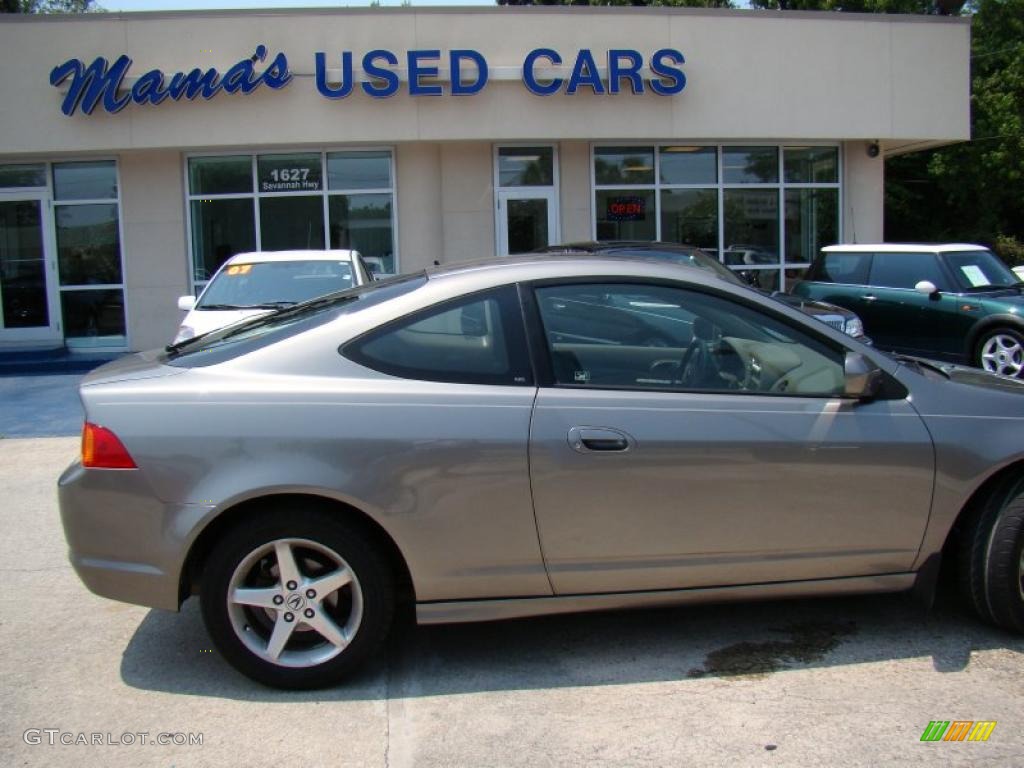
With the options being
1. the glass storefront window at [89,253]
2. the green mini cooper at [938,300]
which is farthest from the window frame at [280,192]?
the green mini cooper at [938,300]

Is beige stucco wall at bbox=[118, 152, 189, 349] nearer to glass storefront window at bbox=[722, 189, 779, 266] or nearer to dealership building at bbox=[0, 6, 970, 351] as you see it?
dealership building at bbox=[0, 6, 970, 351]

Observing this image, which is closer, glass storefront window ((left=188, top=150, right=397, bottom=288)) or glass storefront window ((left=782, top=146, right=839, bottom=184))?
glass storefront window ((left=188, top=150, right=397, bottom=288))

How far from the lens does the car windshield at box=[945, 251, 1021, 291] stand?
421 inches

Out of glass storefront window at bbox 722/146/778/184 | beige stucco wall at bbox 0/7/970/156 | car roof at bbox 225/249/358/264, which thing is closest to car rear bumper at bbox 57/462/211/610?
car roof at bbox 225/249/358/264

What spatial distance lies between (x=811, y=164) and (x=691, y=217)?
2.40 meters

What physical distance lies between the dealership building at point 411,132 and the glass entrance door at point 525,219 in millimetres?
37

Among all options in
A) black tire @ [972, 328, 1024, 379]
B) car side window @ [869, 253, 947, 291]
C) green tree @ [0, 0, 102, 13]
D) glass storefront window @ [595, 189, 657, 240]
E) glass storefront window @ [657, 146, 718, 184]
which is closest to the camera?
black tire @ [972, 328, 1024, 379]

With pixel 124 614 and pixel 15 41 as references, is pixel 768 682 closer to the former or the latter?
pixel 124 614

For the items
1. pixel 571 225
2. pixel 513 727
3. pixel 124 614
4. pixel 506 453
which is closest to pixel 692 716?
pixel 513 727

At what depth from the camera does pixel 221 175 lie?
595 inches

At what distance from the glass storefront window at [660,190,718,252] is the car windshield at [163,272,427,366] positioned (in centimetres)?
1226

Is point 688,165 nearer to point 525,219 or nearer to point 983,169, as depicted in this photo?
point 525,219

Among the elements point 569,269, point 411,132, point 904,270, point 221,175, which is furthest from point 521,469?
point 221,175

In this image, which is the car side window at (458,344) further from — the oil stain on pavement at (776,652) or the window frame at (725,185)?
the window frame at (725,185)
